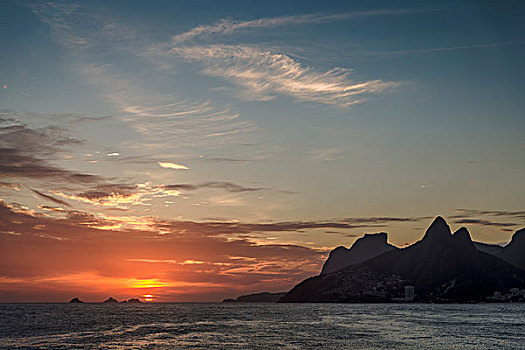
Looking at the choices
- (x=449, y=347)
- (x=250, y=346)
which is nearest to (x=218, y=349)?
(x=250, y=346)

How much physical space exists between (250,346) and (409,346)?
98.9 ft

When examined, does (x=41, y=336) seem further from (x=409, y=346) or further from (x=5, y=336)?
(x=409, y=346)

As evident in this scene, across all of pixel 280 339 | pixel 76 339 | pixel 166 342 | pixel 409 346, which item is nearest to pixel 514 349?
pixel 409 346

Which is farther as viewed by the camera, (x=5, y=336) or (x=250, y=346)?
(x=5, y=336)

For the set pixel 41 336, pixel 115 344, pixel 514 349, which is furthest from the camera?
Result: pixel 41 336

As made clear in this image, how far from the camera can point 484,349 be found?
3506 inches

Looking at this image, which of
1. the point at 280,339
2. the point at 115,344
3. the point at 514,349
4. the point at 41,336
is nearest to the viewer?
the point at 514,349

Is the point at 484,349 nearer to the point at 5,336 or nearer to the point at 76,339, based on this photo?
the point at 76,339

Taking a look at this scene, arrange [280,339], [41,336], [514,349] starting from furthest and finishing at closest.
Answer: [41,336] < [280,339] < [514,349]

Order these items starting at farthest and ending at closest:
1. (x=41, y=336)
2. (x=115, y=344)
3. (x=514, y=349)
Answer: (x=41, y=336) → (x=115, y=344) → (x=514, y=349)

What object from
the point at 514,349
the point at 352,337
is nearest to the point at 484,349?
the point at 514,349

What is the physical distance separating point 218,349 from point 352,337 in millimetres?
35185

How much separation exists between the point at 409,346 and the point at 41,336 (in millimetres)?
84551

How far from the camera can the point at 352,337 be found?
358 feet
